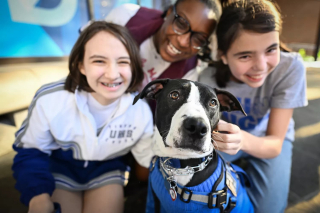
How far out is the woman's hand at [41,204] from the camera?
716mm

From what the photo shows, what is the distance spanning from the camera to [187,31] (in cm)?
109

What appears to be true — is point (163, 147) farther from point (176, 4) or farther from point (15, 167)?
point (176, 4)

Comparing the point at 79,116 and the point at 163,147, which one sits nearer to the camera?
the point at 163,147

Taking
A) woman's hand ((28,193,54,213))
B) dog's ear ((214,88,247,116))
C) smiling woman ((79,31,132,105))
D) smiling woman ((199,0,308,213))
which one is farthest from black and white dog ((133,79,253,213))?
woman's hand ((28,193,54,213))

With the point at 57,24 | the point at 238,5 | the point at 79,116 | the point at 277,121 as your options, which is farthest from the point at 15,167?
the point at 277,121

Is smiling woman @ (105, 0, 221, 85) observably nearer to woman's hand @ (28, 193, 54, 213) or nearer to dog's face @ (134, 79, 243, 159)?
dog's face @ (134, 79, 243, 159)

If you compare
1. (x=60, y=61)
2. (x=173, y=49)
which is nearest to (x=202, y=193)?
(x=173, y=49)

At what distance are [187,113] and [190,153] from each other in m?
0.19

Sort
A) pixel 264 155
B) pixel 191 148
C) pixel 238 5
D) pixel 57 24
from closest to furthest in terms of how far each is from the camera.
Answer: pixel 191 148, pixel 238 5, pixel 264 155, pixel 57 24

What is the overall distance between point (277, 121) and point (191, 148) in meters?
0.76

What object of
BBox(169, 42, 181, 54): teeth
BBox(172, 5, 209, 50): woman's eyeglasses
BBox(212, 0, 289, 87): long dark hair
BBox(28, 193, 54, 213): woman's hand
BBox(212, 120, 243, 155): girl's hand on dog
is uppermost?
BBox(212, 0, 289, 87): long dark hair

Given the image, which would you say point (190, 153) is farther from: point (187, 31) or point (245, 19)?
point (187, 31)

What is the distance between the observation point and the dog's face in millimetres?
544

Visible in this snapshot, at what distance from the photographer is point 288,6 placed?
58 cm
